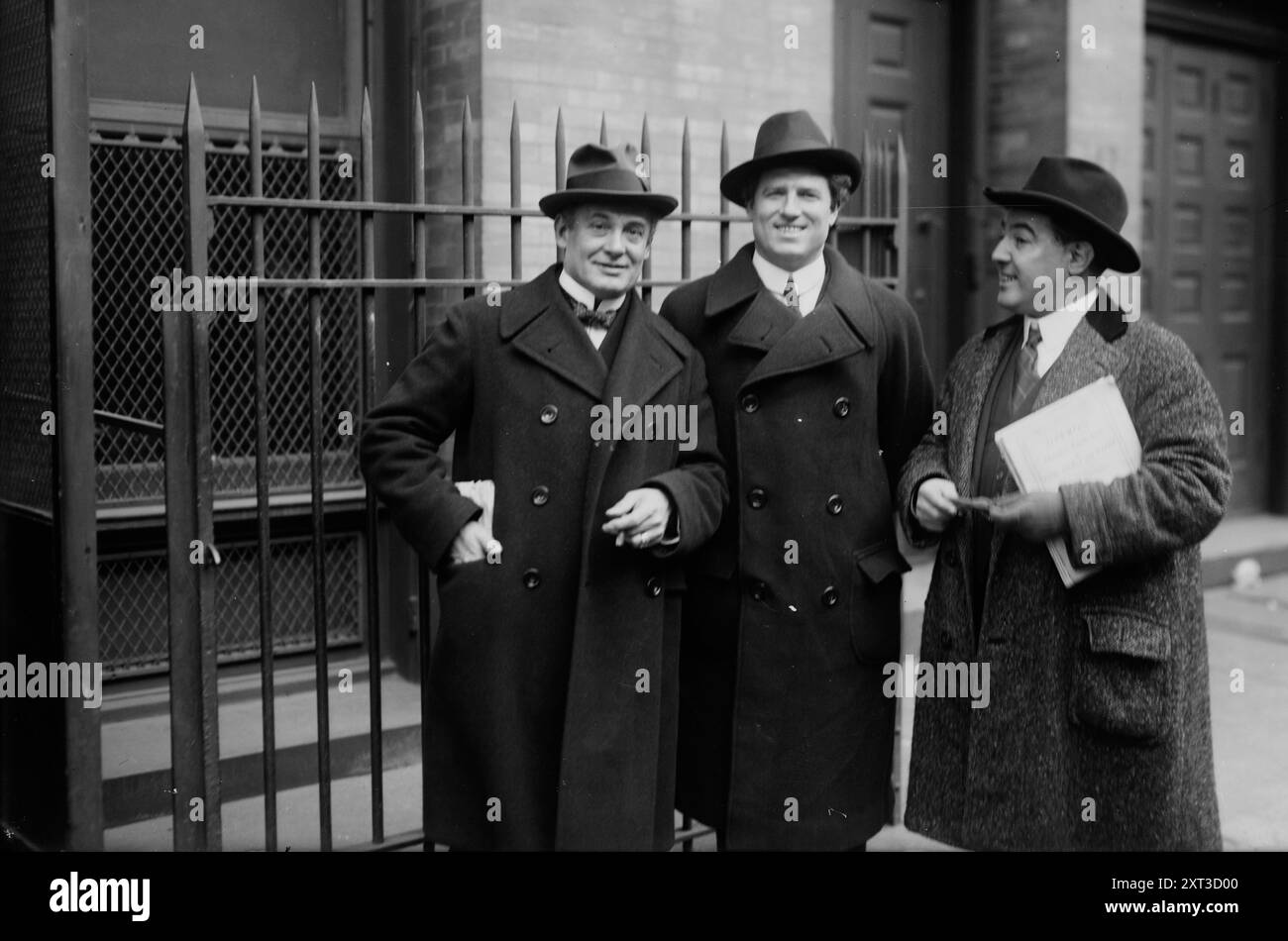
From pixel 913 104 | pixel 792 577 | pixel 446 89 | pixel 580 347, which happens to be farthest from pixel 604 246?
pixel 913 104

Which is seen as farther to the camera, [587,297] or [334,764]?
[334,764]

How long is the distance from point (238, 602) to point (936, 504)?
3.11 metres

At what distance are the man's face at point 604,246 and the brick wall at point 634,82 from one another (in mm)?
2237

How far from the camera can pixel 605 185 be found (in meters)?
3.38

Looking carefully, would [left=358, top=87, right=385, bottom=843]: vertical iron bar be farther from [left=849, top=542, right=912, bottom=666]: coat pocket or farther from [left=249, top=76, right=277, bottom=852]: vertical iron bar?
[left=849, top=542, right=912, bottom=666]: coat pocket

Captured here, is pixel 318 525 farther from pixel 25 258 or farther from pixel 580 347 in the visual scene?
pixel 25 258

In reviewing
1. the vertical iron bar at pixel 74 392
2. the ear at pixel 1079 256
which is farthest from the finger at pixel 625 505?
the vertical iron bar at pixel 74 392

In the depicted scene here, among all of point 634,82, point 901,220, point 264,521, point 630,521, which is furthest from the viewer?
point 634,82

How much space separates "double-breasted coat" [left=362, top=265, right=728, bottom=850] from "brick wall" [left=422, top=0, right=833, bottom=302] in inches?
92.1

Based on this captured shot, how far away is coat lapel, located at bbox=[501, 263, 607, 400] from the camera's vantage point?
338 centimetres

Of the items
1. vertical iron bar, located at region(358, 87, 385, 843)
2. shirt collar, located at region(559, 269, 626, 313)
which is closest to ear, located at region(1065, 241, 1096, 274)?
shirt collar, located at region(559, 269, 626, 313)

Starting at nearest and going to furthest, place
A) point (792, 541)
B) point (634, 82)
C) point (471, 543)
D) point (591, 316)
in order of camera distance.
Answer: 1. point (471, 543)
2. point (591, 316)
3. point (792, 541)
4. point (634, 82)

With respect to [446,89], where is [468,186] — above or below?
below
